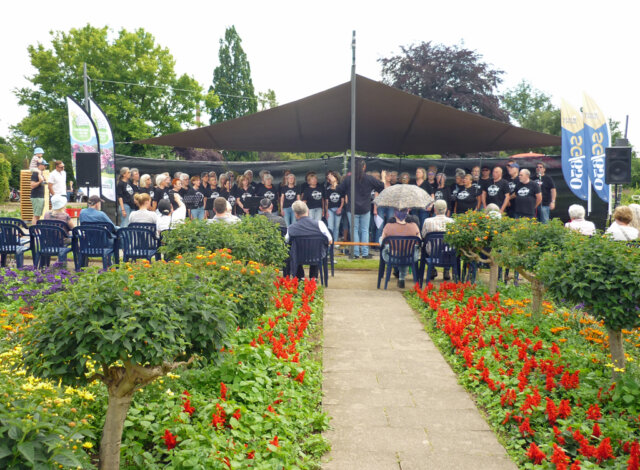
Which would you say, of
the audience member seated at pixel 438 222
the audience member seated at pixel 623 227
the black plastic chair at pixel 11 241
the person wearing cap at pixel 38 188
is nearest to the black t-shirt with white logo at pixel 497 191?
the audience member seated at pixel 438 222

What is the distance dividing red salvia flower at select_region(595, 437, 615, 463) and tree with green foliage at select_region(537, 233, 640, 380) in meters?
1.01

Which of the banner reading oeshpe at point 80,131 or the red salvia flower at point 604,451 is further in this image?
the banner reading oeshpe at point 80,131

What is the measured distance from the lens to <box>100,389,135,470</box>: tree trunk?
2.72m

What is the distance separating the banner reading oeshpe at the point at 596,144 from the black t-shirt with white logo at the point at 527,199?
7.81ft

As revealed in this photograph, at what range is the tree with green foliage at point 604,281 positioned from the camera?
3.86 meters

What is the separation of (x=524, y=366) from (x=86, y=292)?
133 inches

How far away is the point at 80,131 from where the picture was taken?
43.1 ft

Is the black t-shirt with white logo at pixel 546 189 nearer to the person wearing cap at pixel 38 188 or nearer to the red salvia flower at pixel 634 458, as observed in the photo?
the red salvia flower at pixel 634 458

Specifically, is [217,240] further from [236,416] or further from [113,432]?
[113,432]

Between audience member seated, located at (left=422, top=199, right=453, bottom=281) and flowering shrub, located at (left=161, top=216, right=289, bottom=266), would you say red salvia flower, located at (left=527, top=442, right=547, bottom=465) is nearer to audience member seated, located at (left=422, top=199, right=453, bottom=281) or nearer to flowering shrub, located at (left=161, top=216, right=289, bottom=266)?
flowering shrub, located at (left=161, top=216, right=289, bottom=266)

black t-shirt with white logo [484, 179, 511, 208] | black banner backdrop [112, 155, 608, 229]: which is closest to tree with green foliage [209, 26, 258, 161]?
black banner backdrop [112, 155, 608, 229]

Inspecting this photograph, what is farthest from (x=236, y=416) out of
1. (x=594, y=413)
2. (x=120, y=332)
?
(x=594, y=413)

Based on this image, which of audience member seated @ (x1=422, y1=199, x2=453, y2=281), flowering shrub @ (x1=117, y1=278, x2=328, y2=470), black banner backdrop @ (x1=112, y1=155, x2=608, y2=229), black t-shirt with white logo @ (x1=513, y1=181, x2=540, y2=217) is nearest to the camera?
flowering shrub @ (x1=117, y1=278, x2=328, y2=470)

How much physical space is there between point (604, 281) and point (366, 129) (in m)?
8.27
